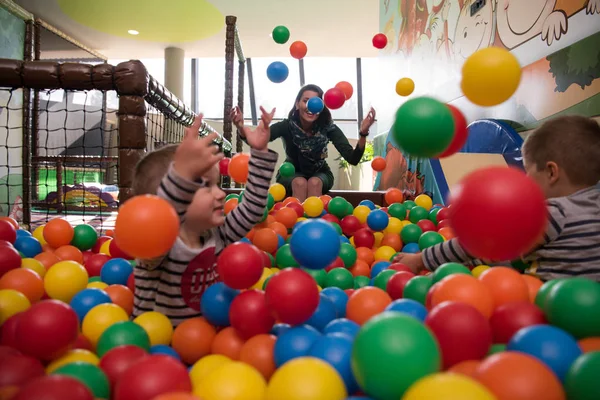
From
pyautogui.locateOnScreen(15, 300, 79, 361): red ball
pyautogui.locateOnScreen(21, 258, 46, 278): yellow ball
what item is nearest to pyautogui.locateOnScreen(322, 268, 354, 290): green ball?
pyautogui.locateOnScreen(15, 300, 79, 361): red ball

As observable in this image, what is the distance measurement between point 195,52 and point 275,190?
211 inches

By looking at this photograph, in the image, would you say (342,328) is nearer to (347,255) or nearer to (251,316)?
(251,316)

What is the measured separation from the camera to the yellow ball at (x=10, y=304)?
94 centimetres

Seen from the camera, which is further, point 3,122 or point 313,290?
point 3,122

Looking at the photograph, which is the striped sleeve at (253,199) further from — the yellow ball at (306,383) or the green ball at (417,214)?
the green ball at (417,214)

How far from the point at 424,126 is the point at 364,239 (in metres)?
1.19

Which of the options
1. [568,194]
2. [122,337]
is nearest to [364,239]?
[568,194]

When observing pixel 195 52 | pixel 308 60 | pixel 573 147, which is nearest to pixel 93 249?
pixel 573 147

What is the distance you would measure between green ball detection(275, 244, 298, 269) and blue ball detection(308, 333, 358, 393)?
0.78 meters

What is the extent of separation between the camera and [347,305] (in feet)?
3.21

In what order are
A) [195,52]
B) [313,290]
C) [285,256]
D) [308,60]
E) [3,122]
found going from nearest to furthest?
[313,290]
[285,256]
[3,122]
[195,52]
[308,60]

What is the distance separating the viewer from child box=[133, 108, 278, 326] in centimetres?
86

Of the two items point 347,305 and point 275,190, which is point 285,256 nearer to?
point 347,305

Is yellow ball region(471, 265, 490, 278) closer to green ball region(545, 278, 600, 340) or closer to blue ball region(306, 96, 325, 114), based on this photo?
green ball region(545, 278, 600, 340)
